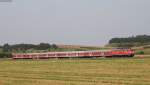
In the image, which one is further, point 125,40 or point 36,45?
point 125,40

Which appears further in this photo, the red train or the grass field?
the red train

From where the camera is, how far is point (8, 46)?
6969 inches

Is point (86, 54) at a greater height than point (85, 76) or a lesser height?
greater

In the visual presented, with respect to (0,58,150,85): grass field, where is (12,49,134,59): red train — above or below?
above

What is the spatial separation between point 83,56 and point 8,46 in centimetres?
10163

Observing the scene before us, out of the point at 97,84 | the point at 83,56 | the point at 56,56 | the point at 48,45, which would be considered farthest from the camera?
the point at 48,45

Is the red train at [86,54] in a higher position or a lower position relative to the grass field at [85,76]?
higher

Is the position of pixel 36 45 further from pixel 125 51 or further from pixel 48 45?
pixel 125 51

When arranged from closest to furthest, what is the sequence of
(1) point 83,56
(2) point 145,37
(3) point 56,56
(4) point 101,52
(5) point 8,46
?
(4) point 101,52 < (1) point 83,56 < (3) point 56,56 < (5) point 8,46 < (2) point 145,37

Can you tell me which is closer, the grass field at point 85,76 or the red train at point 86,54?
the grass field at point 85,76

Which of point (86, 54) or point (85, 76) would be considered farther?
point (86, 54)

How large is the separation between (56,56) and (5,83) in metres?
62.2

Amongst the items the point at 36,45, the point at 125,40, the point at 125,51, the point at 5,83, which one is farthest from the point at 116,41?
the point at 5,83

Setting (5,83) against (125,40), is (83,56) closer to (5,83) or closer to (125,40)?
(5,83)
